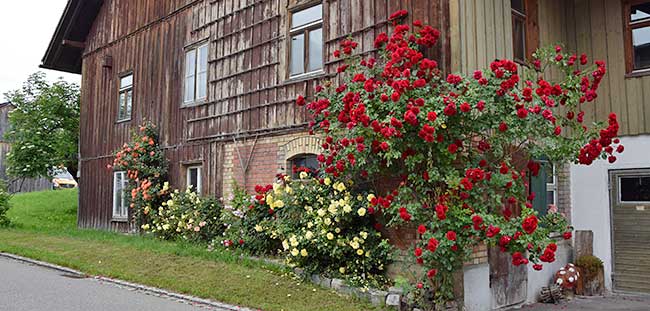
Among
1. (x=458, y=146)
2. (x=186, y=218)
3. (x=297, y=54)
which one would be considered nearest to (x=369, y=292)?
(x=458, y=146)

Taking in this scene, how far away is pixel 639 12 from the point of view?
9.98 m

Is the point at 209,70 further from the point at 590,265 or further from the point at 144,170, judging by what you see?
the point at 590,265

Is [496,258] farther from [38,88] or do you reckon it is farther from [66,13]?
[38,88]

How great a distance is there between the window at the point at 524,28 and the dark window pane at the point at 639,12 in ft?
5.77

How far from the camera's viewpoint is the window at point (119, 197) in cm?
1530

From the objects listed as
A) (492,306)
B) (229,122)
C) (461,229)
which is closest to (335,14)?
(229,122)

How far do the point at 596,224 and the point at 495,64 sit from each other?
4.74 m

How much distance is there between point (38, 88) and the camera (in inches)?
961

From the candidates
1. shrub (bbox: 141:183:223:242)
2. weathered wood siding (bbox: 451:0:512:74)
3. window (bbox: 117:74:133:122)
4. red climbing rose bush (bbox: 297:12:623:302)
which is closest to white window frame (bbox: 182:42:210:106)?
shrub (bbox: 141:183:223:242)

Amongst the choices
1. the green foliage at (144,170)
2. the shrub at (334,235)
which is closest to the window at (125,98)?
the green foliage at (144,170)

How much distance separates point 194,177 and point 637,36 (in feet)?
31.1

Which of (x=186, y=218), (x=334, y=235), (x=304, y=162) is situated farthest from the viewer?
(x=186, y=218)

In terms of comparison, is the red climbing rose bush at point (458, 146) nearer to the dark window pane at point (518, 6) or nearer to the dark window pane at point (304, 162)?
the dark window pane at point (304, 162)

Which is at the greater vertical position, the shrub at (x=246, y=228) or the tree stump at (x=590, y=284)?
the shrub at (x=246, y=228)
